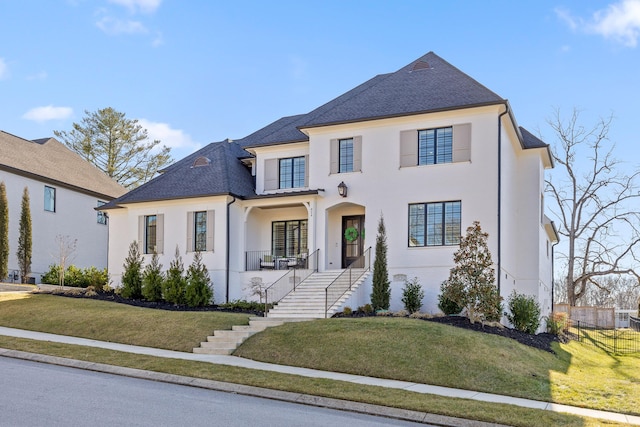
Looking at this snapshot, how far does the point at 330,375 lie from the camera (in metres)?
13.2

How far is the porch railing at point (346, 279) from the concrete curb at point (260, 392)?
23.4 feet

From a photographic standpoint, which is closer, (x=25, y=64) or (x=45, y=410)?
(x=45, y=410)

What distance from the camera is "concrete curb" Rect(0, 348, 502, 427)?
31.7 feet

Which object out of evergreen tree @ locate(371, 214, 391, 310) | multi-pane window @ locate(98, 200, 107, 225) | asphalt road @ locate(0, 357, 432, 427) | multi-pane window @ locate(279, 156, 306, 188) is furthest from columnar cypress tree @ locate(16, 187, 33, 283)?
asphalt road @ locate(0, 357, 432, 427)

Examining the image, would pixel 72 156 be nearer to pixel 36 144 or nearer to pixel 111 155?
pixel 36 144

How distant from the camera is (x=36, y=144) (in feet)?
115

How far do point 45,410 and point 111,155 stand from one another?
4318 cm

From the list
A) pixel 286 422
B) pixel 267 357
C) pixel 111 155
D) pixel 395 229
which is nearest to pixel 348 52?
pixel 395 229

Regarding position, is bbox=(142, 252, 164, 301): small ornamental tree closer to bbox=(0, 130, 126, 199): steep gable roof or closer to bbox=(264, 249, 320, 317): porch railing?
bbox=(264, 249, 320, 317): porch railing

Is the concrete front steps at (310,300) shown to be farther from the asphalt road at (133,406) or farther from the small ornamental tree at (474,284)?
the asphalt road at (133,406)

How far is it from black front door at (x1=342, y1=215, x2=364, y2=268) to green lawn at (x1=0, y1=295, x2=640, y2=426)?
237 inches

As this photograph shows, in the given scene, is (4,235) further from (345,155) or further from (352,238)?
(345,155)

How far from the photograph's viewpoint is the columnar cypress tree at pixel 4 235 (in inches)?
1078

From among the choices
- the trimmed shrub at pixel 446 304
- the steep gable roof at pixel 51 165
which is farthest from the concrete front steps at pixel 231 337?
the steep gable roof at pixel 51 165
